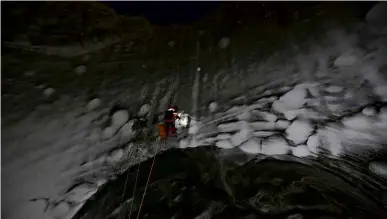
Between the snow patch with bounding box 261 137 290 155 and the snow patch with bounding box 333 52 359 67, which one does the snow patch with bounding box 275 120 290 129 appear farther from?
the snow patch with bounding box 333 52 359 67

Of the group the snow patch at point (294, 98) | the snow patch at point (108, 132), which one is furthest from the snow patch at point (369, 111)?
the snow patch at point (108, 132)

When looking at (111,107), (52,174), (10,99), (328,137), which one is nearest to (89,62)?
(111,107)

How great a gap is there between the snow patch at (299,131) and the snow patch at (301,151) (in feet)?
0.09

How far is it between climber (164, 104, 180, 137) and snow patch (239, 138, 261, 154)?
0.31 m

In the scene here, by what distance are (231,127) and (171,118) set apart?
0.87ft

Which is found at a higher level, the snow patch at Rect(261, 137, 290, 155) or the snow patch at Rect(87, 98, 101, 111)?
the snow patch at Rect(87, 98, 101, 111)

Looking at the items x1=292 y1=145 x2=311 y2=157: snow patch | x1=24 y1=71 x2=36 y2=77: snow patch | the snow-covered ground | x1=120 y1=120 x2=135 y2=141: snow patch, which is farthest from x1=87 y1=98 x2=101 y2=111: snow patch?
x1=292 y1=145 x2=311 y2=157: snow patch

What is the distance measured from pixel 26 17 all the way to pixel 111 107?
45cm

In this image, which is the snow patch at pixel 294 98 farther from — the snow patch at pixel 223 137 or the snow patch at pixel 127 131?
the snow patch at pixel 127 131

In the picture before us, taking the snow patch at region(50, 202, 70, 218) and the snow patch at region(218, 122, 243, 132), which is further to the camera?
the snow patch at region(218, 122, 243, 132)

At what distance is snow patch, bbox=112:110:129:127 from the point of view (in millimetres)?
1243

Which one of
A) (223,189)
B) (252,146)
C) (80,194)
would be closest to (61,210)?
(80,194)

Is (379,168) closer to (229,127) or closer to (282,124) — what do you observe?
(282,124)

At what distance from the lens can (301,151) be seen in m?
1.31
